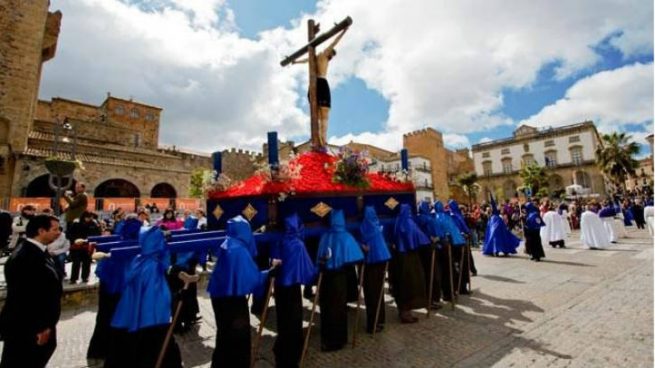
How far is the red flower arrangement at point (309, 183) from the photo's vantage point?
4.81 metres

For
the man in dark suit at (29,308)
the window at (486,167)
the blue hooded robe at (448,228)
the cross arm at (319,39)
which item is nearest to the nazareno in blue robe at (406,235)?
the blue hooded robe at (448,228)

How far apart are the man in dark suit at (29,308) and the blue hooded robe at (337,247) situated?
3036 millimetres

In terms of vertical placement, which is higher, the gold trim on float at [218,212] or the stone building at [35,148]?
the stone building at [35,148]

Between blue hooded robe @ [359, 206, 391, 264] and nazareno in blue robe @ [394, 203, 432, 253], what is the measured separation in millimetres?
532

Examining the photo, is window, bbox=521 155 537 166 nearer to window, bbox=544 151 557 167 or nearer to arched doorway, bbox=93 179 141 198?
window, bbox=544 151 557 167

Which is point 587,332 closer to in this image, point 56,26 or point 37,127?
point 56,26

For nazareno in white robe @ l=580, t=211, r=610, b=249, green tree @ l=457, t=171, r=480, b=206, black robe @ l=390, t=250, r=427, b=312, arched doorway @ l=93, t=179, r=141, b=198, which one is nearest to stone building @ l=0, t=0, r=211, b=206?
arched doorway @ l=93, t=179, r=141, b=198

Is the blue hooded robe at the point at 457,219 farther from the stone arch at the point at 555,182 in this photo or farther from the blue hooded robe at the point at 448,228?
the stone arch at the point at 555,182

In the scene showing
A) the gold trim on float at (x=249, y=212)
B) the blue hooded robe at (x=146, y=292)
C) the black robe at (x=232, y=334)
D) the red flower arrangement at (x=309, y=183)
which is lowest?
the black robe at (x=232, y=334)

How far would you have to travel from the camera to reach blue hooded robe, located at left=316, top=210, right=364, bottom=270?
180 inches

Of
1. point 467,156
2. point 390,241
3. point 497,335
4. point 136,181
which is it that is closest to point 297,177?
point 390,241

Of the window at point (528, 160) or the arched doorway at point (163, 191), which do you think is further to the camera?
the window at point (528, 160)

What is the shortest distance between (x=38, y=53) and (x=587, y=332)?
31.6 metres

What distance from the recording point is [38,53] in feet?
71.3
